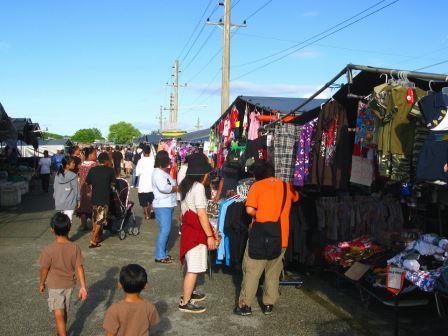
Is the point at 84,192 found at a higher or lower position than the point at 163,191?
lower

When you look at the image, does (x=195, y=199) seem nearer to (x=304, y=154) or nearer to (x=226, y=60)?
(x=304, y=154)

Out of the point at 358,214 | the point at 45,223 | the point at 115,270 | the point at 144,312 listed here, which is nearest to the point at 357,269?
the point at 358,214

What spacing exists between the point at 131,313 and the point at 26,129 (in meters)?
18.7

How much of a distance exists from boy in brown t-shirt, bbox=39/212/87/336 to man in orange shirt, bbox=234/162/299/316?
1891 mm

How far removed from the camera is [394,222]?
21.5 feet

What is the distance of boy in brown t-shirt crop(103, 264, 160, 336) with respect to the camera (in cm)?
318

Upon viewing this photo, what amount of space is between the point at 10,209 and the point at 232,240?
10.0 m

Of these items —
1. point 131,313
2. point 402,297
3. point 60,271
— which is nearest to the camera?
point 131,313

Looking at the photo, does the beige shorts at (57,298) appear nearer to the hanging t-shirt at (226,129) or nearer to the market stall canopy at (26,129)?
the hanging t-shirt at (226,129)

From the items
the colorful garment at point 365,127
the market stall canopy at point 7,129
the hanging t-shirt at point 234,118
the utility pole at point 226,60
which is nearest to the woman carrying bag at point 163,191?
the colorful garment at point 365,127

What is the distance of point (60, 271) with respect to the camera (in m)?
4.10

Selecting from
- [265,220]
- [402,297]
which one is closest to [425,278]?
[402,297]

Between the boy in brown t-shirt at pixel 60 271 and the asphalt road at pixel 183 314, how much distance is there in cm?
74

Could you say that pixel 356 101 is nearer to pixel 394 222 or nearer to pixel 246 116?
pixel 394 222
